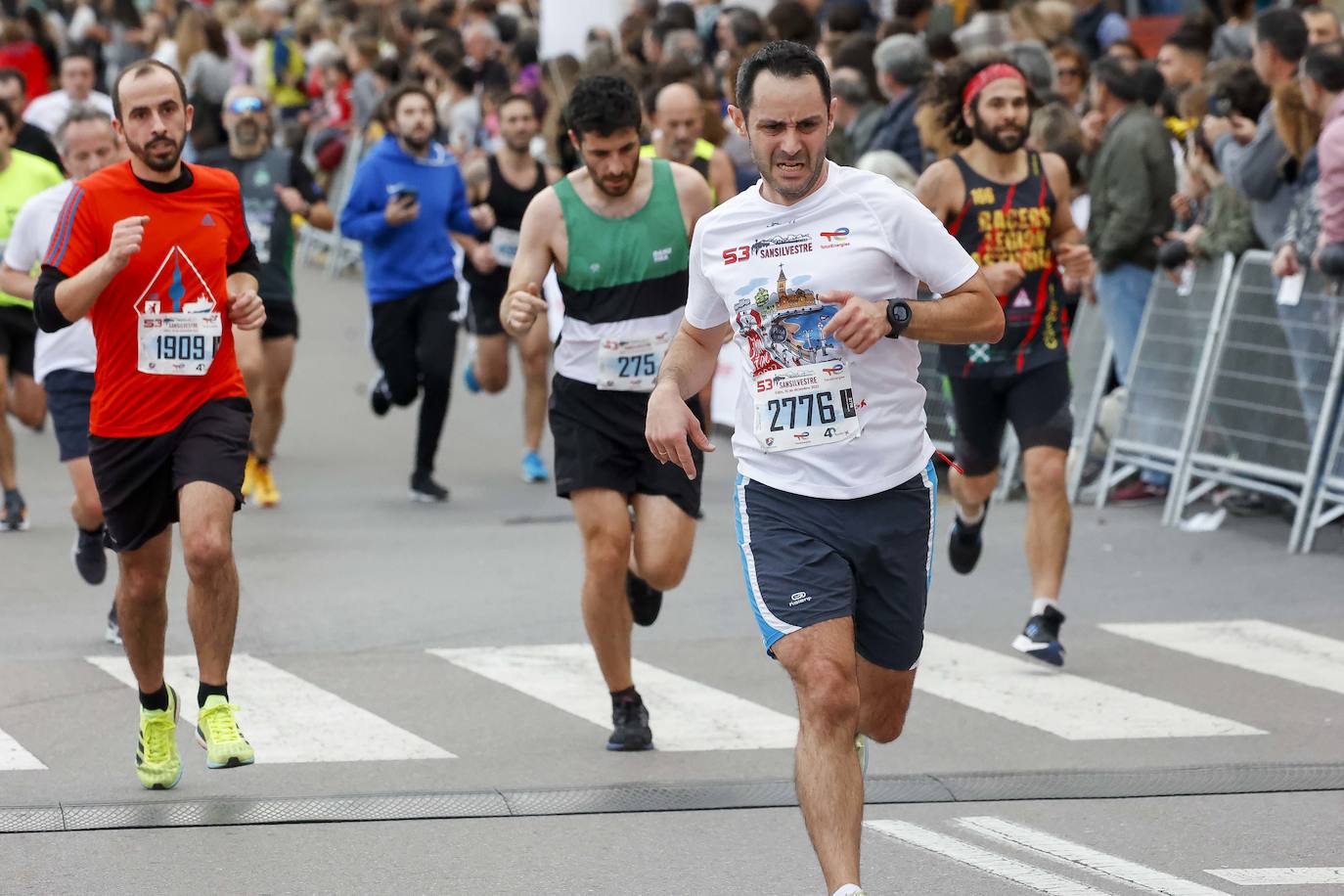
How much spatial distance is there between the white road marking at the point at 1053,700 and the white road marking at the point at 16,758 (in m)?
3.03

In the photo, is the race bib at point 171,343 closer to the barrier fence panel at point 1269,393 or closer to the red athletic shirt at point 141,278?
the red athletic shirt at point 141,278

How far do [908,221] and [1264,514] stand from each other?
6.88 m

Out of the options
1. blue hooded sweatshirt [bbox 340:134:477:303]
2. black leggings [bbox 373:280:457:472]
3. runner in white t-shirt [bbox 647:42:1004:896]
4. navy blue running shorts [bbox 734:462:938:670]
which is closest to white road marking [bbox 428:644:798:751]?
navy blue running shorts [bbox 734:462:938:670]

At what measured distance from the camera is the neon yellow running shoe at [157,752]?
6555mm

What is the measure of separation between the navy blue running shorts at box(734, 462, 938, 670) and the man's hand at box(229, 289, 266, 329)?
6.36 ft

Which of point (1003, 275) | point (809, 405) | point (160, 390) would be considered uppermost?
point (1003, 275)

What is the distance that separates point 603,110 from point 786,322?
2085 millimetres

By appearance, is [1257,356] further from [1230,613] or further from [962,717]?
[962,717]

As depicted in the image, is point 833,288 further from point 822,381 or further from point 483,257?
point 483,257

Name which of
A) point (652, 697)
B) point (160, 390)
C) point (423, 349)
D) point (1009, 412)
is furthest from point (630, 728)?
point (423, 349)

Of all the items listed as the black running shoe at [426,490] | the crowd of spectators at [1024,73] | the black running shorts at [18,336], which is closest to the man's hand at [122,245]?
the crowd of spectators at [1024,73]

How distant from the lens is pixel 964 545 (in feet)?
30.4

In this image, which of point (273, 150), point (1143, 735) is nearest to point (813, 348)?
point (1143, 735)

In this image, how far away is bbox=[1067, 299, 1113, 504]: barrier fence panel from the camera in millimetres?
12211
